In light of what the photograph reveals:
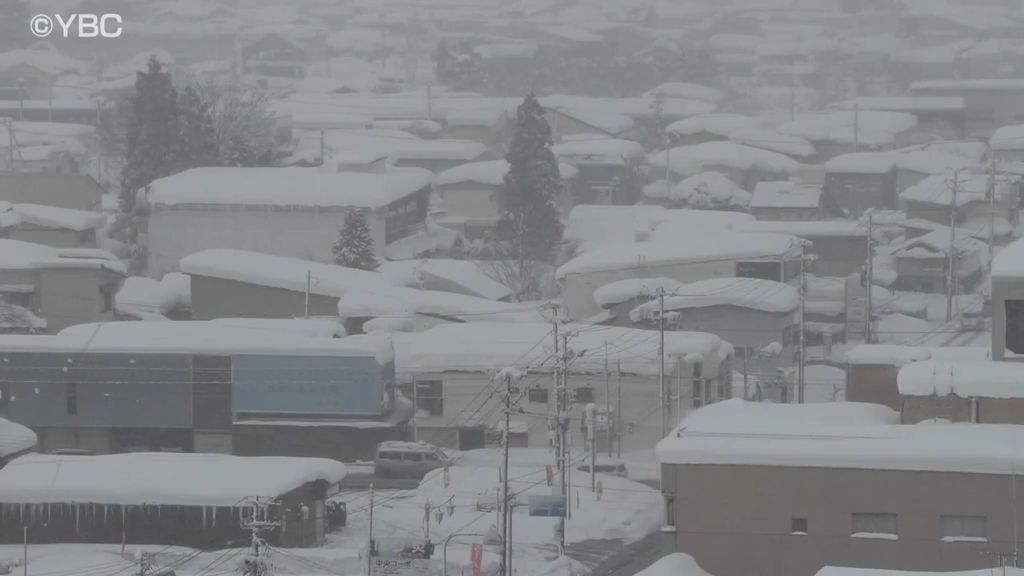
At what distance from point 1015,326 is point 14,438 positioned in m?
Answer: 5.35

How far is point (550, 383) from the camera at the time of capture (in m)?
13.0

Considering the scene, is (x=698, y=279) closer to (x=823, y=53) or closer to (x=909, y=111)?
(x=909, y=111)

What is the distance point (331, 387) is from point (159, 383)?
1043mm

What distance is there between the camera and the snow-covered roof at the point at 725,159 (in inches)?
1013

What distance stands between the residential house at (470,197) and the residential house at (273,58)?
51.5 feet

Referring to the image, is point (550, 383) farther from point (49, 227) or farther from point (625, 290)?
point (49, 227)

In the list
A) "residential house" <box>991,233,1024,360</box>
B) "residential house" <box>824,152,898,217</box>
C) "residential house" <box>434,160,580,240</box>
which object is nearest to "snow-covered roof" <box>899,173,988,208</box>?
"residential house" <box>824,152,898,217</box>

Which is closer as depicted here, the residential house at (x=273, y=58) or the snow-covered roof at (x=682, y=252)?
the snow-covered roof at (x=682, y=252)

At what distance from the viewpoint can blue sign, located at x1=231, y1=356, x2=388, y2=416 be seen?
43.3ft

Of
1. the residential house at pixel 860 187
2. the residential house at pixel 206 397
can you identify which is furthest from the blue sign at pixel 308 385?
the residential house at pixel 860 187

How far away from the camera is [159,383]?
43.7ft

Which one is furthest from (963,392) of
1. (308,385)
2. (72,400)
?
(72,400)

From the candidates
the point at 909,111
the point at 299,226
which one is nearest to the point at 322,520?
the point at 299,226

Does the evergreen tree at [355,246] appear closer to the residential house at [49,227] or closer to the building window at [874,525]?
the residential house at [49,227]
